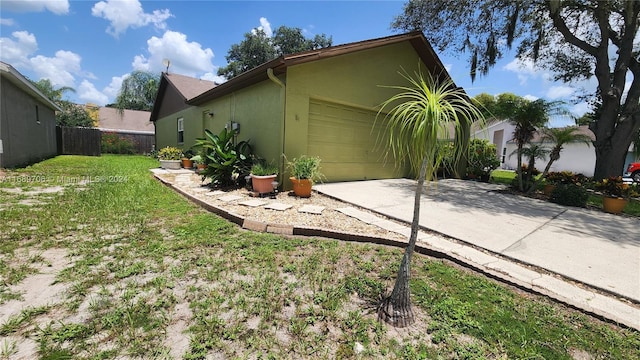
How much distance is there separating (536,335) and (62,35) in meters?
23.6

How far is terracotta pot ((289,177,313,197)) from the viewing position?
19.1ft

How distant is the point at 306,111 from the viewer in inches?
261

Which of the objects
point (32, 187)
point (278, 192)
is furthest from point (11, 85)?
point (278, 192)

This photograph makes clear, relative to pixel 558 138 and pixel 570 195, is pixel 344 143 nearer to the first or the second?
pixel 570 195

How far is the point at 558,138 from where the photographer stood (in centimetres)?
772

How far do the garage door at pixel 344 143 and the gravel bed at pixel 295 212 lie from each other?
5.53ft

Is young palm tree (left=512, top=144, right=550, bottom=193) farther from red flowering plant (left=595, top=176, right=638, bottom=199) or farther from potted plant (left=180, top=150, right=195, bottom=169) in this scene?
potted plant (left=180, top=150, right=195, bottom=169)

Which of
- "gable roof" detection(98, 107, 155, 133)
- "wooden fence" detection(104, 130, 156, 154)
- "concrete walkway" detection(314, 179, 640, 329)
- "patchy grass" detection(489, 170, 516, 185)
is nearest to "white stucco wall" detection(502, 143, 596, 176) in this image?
"patchy grass" detection(489, 170, 516, 185)

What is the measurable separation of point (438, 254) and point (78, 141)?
22960mm

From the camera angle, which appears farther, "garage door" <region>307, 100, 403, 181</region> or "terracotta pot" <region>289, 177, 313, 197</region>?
"garage door" <region>307, 100, 403, 181</region>

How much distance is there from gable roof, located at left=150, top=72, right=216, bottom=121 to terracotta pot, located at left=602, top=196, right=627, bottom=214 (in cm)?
1608

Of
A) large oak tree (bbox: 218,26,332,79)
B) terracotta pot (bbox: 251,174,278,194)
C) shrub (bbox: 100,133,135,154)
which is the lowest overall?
terracotta pot (bbox: 251,174,278,194)

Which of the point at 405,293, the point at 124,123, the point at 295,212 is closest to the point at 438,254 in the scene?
the point at 405,293

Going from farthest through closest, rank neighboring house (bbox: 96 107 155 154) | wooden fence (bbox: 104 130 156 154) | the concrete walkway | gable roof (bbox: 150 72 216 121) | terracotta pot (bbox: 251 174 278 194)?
neighboring house (bbox: 96 107 155 154), wooden fence (bbox: 104 130 156 154), gable roof (bbox: 150 72 216 121), terracotta pot (bbox: 251 174 278 194), the concrete walkway
